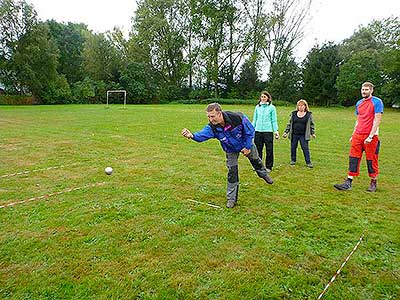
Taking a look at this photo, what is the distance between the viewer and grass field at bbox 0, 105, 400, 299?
9.45ft

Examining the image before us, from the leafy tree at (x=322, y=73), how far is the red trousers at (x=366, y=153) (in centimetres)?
3453

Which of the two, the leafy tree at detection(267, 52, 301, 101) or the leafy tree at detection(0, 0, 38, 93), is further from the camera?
the leafy tree at detection(267, 52, 301, 101)

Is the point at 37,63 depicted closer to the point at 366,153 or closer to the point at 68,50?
the point at 68,50

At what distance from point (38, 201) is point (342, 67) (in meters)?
36.7

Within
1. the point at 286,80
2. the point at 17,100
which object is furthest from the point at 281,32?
the point at 17,100

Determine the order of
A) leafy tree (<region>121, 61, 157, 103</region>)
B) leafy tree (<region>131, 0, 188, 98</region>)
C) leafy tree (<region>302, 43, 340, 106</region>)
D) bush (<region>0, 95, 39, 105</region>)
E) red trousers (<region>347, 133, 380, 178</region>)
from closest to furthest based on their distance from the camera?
1. red trousers (<region>347, 133, 380, 178</region>)
2. bush (<region>0, 95, 39, 105</region>)
3. leafy tree (<region>302, 43, 340, 106</region>)
4. leafy tree (<region>121, 61, 157, 103</region>)
5. leafy tree (<region>131, 0, 188, 98</region>)

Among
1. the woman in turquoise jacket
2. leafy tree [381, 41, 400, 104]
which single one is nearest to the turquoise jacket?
the woman in turquoise jacket

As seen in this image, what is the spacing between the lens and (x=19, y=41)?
34.2 m

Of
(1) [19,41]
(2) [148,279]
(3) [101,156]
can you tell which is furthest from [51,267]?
(1) [19,41]

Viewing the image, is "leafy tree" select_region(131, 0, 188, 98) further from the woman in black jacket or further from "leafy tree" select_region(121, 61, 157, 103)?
the woman in black jacket

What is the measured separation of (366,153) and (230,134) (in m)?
2.68

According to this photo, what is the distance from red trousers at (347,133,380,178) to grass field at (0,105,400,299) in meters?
0.39

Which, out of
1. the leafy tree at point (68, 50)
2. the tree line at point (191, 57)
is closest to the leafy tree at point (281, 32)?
the tree line at point (191, 57)

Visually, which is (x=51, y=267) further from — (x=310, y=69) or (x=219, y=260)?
(x=310, y=69)
